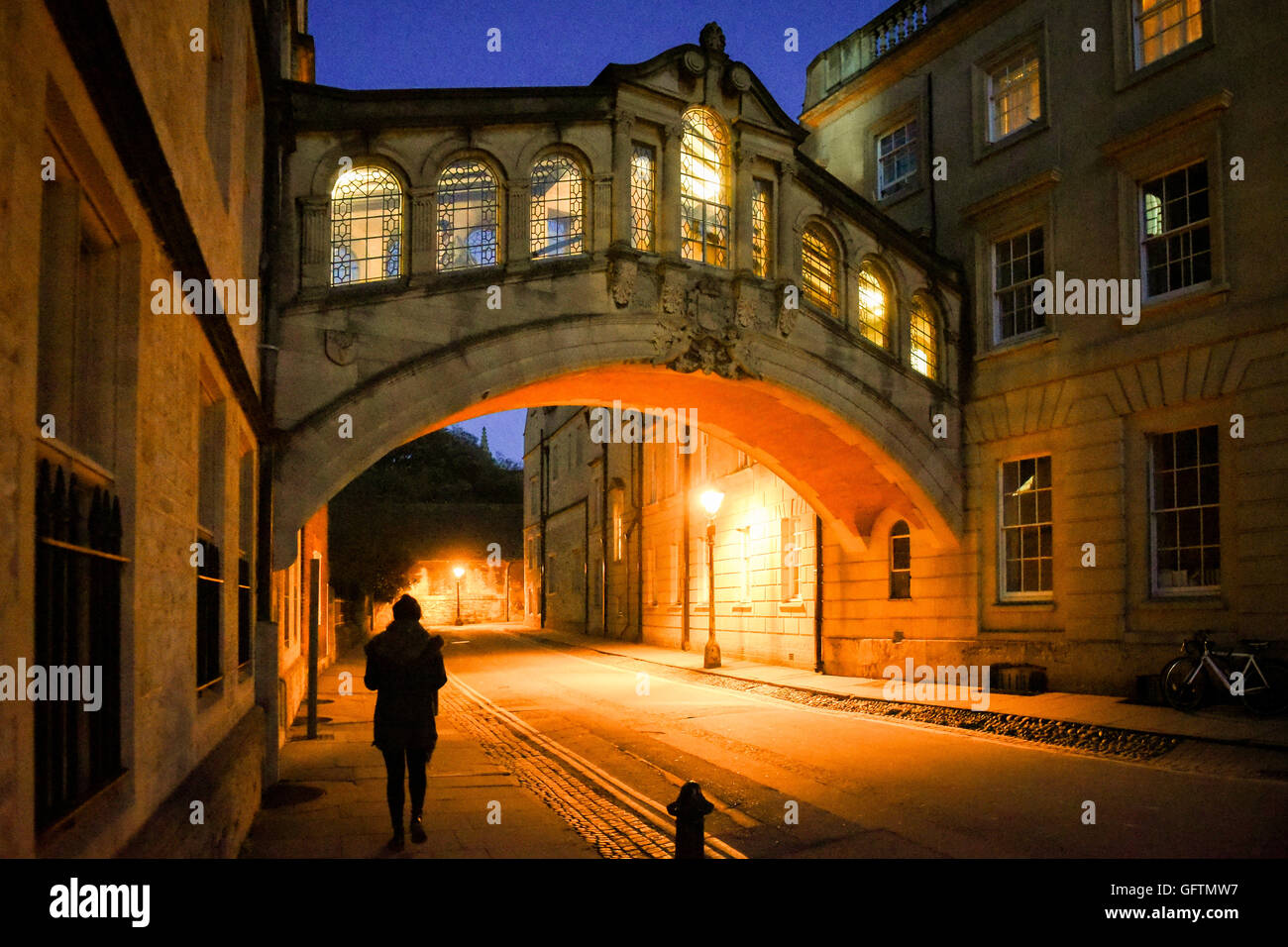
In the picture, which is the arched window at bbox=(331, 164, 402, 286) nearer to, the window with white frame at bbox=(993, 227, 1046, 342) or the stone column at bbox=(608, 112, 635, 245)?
the stone column at bbox=(608, 112, 635, 245)

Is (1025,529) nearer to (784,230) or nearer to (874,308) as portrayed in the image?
(874,308)

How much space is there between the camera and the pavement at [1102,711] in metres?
10.6

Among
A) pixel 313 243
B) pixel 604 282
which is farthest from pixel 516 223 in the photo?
pixel 313 243

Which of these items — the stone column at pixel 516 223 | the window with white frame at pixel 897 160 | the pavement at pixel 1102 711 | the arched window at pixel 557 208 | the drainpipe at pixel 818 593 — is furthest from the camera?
Result: the drainpipe at pixel 818 593

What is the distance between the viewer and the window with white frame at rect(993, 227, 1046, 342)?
16438mm

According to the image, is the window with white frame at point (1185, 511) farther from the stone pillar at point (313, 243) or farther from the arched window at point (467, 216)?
the stone pillar at point (313, 243)

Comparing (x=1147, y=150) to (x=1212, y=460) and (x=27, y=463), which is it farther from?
(x=27, y=463)

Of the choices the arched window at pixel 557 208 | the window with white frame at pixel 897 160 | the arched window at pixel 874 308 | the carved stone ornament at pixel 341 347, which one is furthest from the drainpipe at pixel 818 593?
the carved stone ornament at pixel 341 347

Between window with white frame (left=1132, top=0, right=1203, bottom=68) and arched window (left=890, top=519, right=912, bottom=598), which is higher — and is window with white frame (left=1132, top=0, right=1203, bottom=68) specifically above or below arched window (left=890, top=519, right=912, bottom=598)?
above

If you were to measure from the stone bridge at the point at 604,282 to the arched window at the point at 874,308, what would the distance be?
4 centimetres

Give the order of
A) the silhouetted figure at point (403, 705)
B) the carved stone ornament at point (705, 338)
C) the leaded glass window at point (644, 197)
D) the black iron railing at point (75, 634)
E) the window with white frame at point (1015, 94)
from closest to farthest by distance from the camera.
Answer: the black iron railing at point (75, 634) < the silhouetted figure at point (403, 705) < the leaded glass window at point (644, 197) < the carved stone ornament at point (705, 338) < the window with white frame at point (1015, 94)

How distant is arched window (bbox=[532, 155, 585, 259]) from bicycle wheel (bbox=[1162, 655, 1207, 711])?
32.5ft

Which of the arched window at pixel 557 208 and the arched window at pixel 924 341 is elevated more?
the arched window at pixel 557 208

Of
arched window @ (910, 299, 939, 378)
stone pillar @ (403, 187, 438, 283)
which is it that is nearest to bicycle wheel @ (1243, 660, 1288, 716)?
arched window @ (910, 299, 939, 378)
